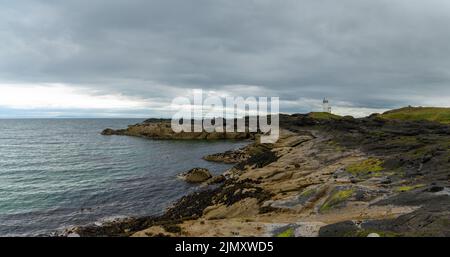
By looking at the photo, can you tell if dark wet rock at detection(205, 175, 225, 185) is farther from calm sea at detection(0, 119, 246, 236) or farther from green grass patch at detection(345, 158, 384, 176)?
green grass patch at detection(345, 158, 384, 176)

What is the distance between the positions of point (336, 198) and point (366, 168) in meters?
12.1

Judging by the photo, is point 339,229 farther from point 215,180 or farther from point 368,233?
point 215,180

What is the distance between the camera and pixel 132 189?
1710 inches

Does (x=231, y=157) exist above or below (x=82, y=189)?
above

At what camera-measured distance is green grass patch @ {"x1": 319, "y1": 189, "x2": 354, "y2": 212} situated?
21.3 m

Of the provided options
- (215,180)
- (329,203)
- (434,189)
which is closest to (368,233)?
(329,203)

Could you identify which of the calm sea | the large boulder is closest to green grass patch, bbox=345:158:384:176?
the calm sea

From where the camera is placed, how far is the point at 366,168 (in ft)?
105

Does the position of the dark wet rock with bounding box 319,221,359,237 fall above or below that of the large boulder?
above

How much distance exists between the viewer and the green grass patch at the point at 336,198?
2133cm

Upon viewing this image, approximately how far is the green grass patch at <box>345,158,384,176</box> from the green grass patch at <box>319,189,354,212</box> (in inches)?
332

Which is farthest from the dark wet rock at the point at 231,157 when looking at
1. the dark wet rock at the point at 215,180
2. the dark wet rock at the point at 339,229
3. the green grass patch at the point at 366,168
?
the dark wet rock at the point at 339,229

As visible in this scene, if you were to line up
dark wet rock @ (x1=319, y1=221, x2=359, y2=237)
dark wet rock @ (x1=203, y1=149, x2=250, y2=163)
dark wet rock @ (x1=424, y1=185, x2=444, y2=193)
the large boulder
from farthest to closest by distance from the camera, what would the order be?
dark wet rock @ (x1=203, y1=149, x2=250, y2=163) → the large boulder → dark wet rock @ (x1=424, y1=185, x2=444, y2=193) → dark wet rock @ (x1=319, y1=221, x2=359, y2=237)

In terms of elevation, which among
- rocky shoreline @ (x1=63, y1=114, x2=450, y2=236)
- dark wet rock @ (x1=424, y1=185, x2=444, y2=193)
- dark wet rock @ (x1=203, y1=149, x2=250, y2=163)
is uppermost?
dark wet rock @ (x1=424, y1=185, x2=444, y2=193)
